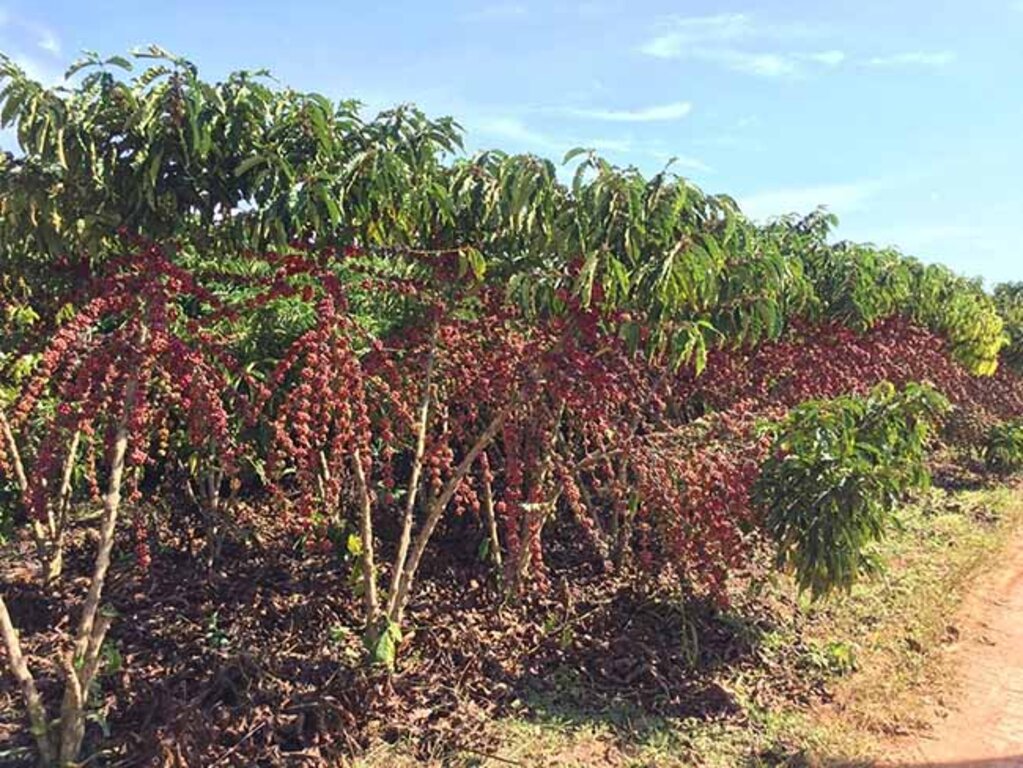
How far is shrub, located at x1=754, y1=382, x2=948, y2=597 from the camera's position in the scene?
427 cm

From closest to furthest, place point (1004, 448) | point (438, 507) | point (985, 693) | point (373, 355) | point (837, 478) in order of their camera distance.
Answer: point (373, 355) < point (438, 507) < point (837, 478) < point (985, 693) < point (1004, 448)

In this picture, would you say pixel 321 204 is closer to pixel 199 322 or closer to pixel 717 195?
pixel 199 322

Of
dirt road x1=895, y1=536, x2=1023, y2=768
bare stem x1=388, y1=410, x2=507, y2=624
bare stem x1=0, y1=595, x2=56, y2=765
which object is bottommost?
dirt road x1=895, y1=536, x2=1023, y2=768

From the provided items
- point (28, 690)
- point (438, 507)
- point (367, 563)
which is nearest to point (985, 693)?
point (438, 507)

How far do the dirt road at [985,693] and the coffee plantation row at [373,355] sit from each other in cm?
87

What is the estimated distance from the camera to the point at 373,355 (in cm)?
377

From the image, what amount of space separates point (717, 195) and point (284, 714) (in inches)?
124

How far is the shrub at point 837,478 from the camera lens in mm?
4266

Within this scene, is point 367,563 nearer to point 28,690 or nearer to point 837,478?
point 28,690

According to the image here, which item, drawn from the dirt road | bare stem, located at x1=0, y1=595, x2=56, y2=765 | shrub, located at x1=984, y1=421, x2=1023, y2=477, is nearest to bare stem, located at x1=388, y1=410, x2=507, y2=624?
bare stem, located at x1=0, y1=595, x2=56, y2=765

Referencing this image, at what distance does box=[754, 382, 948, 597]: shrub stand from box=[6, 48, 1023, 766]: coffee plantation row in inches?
0.7

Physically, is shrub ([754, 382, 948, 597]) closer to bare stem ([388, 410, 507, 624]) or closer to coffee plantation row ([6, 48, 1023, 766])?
coffee plantation row ([6, 48, 1023, 766])

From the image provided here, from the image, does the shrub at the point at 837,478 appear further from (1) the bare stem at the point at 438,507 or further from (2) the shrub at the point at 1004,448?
(2) the shrub at the point at 1004,448

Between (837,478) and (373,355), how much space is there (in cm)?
249
